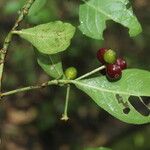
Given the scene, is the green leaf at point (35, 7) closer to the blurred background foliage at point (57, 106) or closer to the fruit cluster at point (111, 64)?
the fruit cluster at point (111, 64)

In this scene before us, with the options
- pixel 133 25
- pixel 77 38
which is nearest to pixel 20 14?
pixel 133 25

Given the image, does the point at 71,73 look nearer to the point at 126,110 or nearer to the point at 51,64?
the point at 51,64

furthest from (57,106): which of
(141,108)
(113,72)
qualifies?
(113,72)

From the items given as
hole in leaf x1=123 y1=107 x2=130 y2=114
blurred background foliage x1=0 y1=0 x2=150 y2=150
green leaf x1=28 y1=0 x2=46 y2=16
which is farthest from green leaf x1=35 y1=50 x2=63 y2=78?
blurred background foliage x1=0 y1=0 x2=150 y2=150

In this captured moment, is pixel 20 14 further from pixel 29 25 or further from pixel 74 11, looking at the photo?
pixel 74 11

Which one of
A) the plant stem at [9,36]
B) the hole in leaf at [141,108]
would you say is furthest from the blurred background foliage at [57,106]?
the plant stem at [9,36]

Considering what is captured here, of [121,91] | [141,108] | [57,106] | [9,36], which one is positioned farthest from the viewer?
[57,106]
